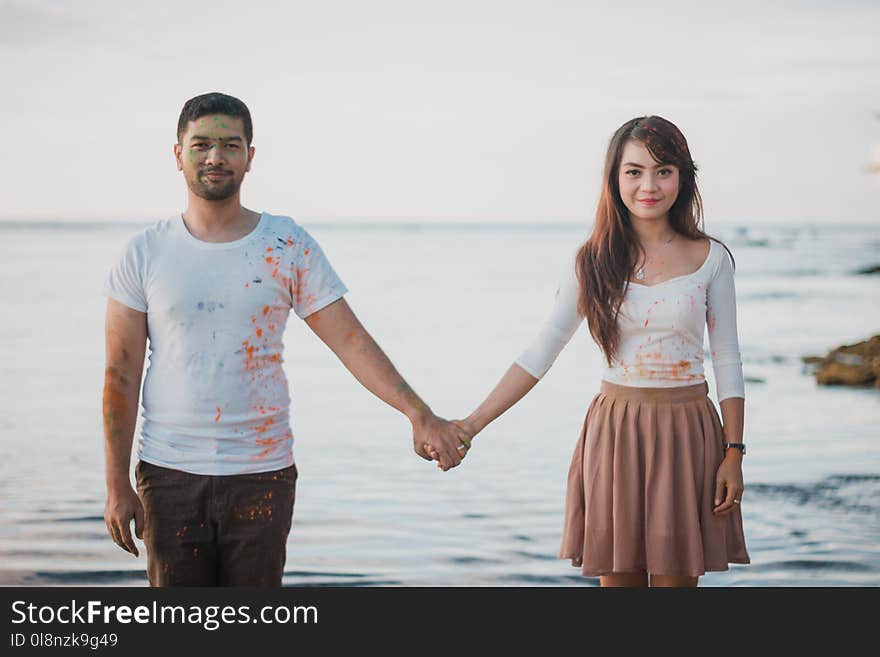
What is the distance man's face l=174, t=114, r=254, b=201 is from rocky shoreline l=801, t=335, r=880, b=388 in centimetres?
920

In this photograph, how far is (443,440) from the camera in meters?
3.78

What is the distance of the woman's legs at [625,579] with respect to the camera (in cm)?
344

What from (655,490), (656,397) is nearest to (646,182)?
(656,397)

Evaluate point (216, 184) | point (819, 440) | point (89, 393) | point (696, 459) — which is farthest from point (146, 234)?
point (89, 393)

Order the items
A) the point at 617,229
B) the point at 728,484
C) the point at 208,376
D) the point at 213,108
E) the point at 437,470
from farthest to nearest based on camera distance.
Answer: the point at 437,470, the point at 617,229, the point at 728,484, the point at 213,108, the point at 208,376

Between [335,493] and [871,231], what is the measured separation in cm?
5853

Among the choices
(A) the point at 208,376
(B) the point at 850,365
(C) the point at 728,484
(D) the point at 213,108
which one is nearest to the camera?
(A) the point at 208,376

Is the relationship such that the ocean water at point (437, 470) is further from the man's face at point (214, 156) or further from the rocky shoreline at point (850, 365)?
the man's face at point (214, 156)

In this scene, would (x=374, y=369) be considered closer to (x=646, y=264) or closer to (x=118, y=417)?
(x=118, y=417)

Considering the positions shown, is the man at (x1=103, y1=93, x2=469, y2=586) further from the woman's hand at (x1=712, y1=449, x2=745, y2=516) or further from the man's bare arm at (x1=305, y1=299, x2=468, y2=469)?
the woman's hand at (x1=712, y1=449, x2=745, y2=516)

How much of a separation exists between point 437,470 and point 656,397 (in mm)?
4319

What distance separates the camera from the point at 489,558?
5.79 m

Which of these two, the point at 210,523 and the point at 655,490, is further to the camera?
the point at 655,490

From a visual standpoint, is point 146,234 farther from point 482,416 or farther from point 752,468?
point 752,468
